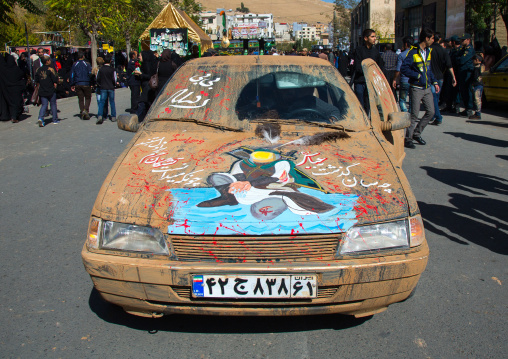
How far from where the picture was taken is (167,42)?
66.5ft

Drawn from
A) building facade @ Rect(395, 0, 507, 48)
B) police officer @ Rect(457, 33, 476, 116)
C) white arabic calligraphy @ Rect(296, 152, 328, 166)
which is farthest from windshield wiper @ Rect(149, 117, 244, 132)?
building facade @ Rect(395, 0, 507, 48)

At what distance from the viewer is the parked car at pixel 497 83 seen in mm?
12391

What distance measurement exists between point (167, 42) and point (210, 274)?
19379 mm

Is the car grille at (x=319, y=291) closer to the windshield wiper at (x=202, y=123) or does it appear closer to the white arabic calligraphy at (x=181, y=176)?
the white arabic calligraphy at (x=181, y=176)

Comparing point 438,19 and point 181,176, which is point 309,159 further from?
point 438,19

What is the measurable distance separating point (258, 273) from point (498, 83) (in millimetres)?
12733

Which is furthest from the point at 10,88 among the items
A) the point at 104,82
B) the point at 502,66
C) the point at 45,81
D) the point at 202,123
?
the point at 502,66

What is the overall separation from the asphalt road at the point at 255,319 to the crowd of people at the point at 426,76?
2244 mm

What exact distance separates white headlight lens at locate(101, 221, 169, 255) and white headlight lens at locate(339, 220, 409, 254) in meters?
1.01

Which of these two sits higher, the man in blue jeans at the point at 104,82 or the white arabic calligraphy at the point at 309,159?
the man in blue jeans at the point at 104,82

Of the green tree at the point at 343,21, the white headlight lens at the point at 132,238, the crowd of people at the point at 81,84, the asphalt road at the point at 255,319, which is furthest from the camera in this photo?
the green tree at the point at 343,21

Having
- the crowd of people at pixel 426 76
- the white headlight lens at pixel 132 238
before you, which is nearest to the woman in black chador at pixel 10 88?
the crowd of people at pixel 426 76

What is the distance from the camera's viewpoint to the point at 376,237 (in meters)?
2.55

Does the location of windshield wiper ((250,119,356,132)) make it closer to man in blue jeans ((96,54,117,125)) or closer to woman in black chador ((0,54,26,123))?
man in blue jeans ((96,54,117,125))
